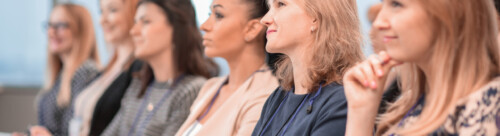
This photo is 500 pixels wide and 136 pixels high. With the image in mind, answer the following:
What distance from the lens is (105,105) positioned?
3.41 m

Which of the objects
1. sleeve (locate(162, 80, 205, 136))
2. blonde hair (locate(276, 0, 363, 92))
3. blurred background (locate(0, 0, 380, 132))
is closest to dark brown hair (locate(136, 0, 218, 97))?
sleeve (locate(162, 80, 205, 136))

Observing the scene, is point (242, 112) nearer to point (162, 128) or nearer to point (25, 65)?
point (162, 128)

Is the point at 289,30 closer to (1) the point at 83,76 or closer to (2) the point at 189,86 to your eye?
(2) the point at 189,86

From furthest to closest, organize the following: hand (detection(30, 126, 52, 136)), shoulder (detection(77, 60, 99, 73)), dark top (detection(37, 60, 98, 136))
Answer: shoulder (detection(77, 60, 99, 73)), dark top (detection(37, 60, 98, 136)), hand (detection(30, 126, 52, 136))

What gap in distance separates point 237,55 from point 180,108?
585 mm

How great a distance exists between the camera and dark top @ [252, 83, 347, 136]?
161 cm

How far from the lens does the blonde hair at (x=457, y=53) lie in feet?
4.11

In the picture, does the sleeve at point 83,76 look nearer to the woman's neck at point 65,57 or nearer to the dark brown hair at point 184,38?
the woman's neck at point 65,57

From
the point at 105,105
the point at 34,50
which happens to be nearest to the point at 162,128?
the point at 105,105

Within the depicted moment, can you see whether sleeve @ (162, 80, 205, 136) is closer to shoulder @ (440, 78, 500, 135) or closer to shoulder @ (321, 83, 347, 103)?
shoulder @ (321, 83, 347, 103)

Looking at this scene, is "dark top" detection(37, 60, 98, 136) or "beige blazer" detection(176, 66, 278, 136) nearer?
"beige blazer" detection(176, 66, 278, 136)

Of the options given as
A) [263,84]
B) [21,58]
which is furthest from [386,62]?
[21,58]

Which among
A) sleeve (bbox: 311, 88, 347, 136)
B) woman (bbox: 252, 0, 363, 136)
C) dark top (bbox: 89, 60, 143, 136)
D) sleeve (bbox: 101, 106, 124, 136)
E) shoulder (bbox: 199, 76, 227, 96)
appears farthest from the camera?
dark top (bbox: 89, 60, 143, 136)

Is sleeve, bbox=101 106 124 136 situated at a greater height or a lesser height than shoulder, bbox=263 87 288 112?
lesser
